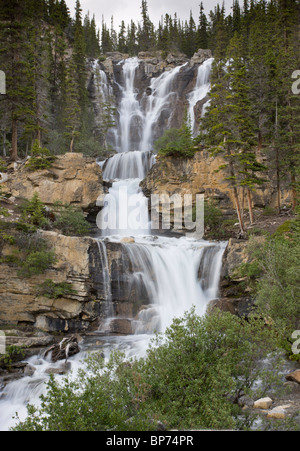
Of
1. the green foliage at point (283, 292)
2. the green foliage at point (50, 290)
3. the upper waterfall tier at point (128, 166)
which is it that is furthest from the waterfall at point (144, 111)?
the green foliage at point (283, 292)

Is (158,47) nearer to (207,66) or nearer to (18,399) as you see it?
(207,66)

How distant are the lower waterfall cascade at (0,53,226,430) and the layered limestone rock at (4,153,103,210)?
2.09 metres

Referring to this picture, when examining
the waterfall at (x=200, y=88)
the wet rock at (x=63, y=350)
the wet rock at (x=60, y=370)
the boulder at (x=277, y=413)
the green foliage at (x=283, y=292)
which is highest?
the waterfall at (x=200, y=88)

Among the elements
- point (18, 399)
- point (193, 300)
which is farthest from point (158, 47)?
point (18, 399)

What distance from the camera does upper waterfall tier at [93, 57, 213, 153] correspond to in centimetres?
4350

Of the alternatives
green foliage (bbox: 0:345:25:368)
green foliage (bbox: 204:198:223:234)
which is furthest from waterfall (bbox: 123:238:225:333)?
green foliage (bbox: 0:345:25:368)

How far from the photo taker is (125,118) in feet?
151

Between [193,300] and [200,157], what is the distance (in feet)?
46.2

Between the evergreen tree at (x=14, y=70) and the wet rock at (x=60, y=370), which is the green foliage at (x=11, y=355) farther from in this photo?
the evergreen tree at (x=14, y=70)

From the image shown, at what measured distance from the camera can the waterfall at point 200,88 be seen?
4231 centimetres

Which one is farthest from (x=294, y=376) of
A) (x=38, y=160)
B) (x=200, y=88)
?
(x=200, y=88)

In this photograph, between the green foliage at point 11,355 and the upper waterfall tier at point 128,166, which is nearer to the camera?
the green foliage at point 11,355

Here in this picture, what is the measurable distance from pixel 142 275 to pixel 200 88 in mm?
35390

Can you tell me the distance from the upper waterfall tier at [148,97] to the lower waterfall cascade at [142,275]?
12667 millimetres
